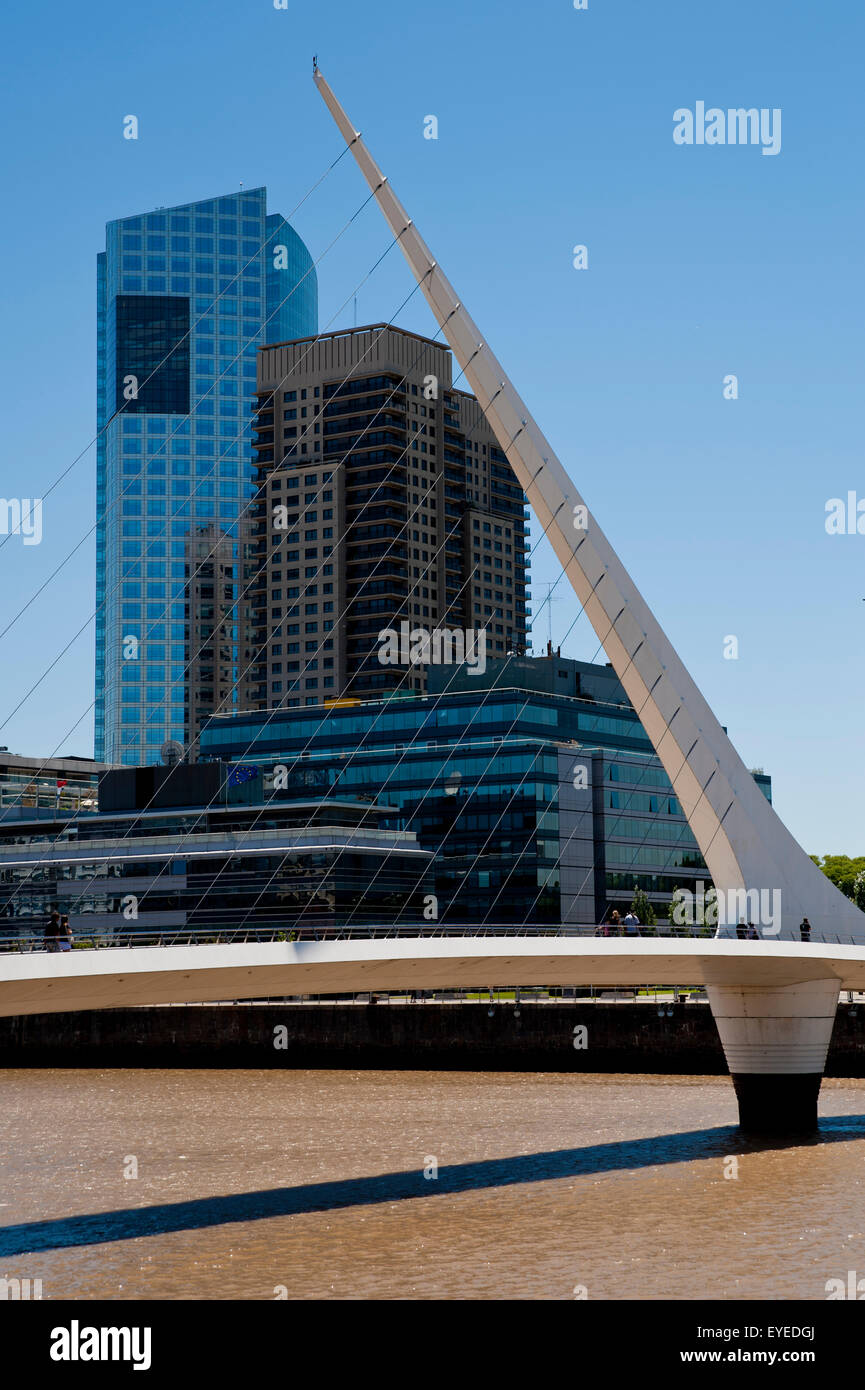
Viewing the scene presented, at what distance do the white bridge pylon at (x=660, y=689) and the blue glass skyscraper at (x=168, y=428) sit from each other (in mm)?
114851

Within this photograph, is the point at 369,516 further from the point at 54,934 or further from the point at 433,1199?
the point at 54,934

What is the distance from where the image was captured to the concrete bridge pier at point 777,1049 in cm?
2873

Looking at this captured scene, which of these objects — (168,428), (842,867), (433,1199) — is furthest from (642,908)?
(168,428)

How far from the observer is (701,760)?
28641 millimetres

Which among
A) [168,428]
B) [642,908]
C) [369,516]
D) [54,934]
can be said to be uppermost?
[168,428]

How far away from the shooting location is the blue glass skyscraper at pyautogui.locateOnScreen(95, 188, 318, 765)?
490ft

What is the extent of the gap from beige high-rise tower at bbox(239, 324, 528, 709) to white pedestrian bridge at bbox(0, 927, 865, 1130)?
94561mm

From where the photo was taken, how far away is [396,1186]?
927 inches

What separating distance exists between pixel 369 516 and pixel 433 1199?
109 m

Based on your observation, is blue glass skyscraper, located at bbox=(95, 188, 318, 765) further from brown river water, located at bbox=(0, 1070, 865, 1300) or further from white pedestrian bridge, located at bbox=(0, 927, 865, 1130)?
white pedestrian bridge, located at bbox=(0, 927, 865, 1130)

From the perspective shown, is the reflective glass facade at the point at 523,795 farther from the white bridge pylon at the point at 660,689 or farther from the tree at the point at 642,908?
the white bridge pylon at the point at 660,689

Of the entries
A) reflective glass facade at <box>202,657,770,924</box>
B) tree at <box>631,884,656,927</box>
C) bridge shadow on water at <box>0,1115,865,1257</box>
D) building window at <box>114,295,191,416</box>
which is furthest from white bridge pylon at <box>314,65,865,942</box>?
building window at <box>114,295,191,416</box>
